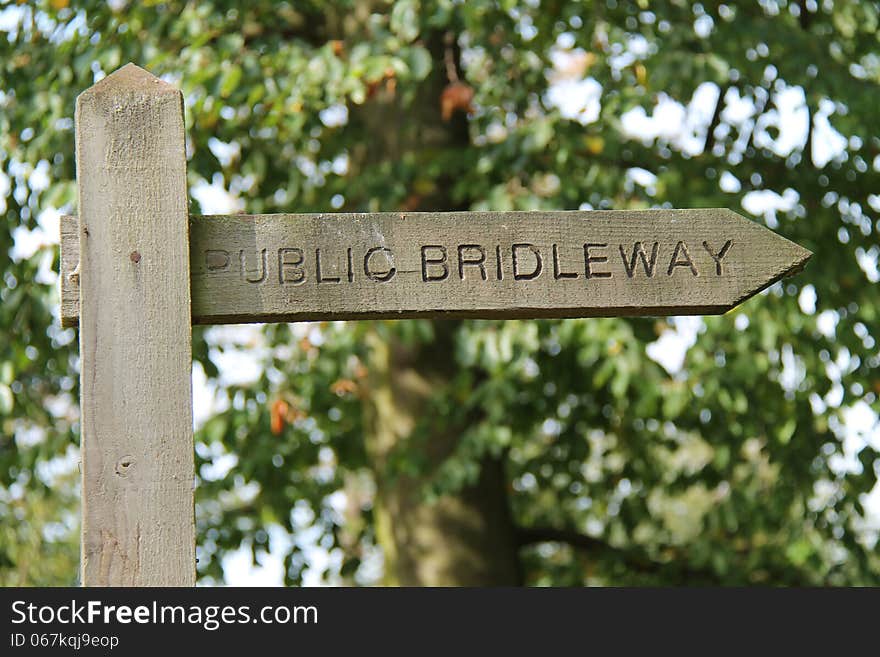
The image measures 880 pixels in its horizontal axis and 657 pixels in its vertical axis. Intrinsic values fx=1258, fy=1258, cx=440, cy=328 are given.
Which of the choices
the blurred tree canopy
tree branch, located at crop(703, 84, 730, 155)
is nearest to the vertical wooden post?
the blurred tree canopy

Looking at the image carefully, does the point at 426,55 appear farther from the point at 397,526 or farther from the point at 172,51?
the point at 397,526

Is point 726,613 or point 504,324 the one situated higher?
point 504,324

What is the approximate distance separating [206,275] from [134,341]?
0.18 metres

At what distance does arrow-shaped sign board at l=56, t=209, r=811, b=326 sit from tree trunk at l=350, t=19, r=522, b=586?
3100 mm

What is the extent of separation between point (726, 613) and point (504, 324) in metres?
2.52

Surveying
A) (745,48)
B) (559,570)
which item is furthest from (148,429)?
(559,570)

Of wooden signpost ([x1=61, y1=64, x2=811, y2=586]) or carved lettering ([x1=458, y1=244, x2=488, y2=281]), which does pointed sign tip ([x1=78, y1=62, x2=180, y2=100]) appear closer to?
wooden signpost ([x1=61, y1=64, x2=811, y2=586])

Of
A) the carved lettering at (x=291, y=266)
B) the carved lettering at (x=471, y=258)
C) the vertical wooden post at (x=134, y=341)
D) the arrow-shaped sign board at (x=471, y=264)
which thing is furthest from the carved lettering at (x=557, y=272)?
the vertical wooden post at (x=134, y=341)

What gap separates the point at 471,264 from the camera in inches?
90.1

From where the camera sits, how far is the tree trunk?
5.59 metres

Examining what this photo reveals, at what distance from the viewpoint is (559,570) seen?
6.71 m

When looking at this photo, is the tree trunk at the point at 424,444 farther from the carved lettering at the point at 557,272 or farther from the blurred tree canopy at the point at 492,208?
the carved lettering at the point at 557,272

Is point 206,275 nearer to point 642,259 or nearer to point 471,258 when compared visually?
point 471,258

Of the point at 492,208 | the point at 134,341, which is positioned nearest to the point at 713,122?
the point at 492,208
